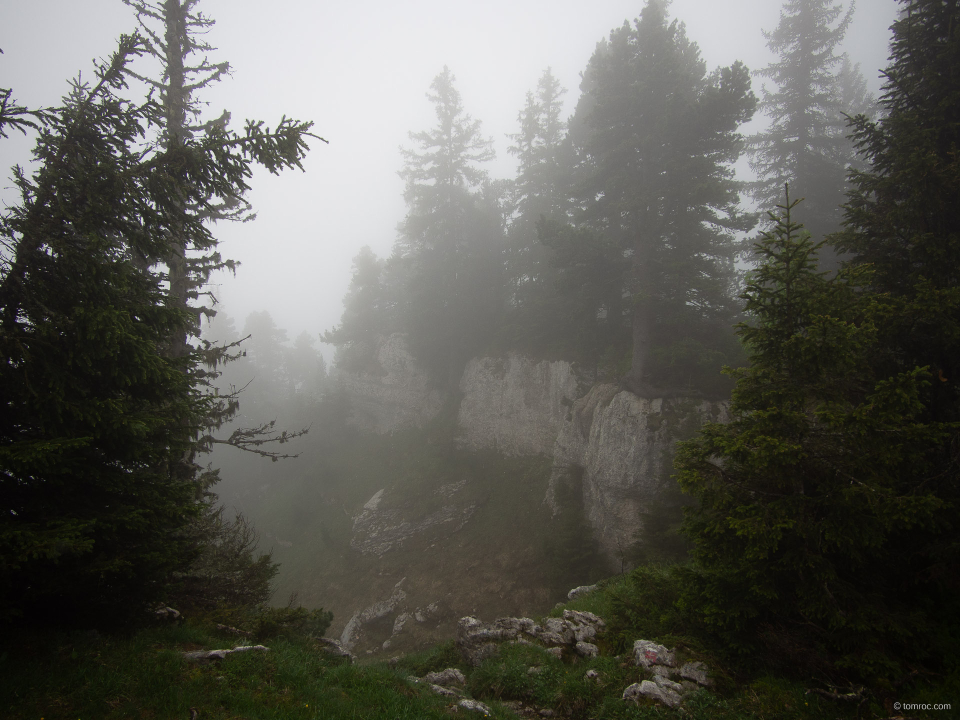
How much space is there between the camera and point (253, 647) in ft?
18.3

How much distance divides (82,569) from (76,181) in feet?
17.6

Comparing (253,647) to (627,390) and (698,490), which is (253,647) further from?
(627,390)

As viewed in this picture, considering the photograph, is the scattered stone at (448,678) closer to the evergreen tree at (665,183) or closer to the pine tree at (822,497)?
the pine tree at (822,497)

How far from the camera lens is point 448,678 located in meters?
7.15

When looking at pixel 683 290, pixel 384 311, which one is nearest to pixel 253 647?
pixel 683 290

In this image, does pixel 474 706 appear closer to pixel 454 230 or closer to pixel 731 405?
pixel 731 405

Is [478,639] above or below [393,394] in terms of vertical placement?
below

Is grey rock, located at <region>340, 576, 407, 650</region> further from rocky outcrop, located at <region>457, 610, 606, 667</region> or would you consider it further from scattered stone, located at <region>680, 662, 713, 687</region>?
scattered stone, located at <region>680, 662, 713, 687</region>

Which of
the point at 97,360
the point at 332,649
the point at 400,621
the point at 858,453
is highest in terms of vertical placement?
the point at 97,360

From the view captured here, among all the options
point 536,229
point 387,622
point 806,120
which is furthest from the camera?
point 536,229

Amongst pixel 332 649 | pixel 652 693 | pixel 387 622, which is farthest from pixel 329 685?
pixel 387 622

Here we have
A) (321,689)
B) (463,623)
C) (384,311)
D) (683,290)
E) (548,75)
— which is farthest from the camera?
(384,311)

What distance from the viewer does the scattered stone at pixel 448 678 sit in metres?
6.97

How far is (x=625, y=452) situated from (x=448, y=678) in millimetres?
11874
